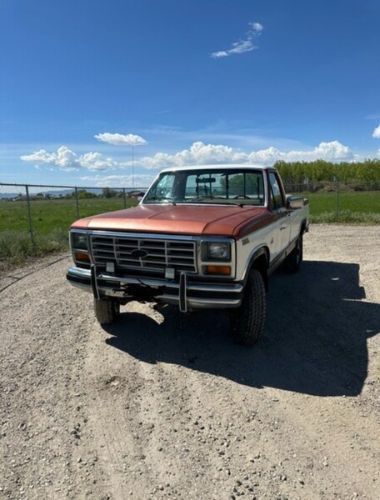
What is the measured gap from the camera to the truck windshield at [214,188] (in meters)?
5.26

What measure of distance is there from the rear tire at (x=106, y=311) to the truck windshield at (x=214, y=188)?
1539 mm

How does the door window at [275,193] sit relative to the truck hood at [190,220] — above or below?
above

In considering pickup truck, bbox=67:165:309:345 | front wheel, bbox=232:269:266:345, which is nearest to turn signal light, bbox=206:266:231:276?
pickup truck, bbox=67:165:309:345

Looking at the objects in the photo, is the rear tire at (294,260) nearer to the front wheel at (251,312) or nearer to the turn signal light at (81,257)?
the front wheel at (251,312)

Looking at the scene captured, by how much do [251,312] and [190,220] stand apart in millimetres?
1119

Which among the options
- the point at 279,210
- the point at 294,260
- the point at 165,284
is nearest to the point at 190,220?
the point at 165,284

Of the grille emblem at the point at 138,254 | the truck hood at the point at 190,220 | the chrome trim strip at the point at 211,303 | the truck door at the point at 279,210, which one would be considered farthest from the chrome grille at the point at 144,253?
the truck door at the point at 279,210

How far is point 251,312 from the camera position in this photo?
4.11 m

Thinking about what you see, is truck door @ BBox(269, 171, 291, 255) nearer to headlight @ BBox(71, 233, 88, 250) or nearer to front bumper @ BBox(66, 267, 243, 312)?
front bumper @ BBox(66, 267, 243, 312)

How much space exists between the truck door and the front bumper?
6.36ft

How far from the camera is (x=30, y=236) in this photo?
1074 cm

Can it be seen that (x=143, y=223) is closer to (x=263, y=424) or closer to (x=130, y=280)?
(x=130, y=280)

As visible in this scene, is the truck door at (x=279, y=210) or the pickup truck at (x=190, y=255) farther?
the truck door at (x=279, y=210)

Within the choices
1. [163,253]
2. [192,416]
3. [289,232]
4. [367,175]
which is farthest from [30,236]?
[367,175]
